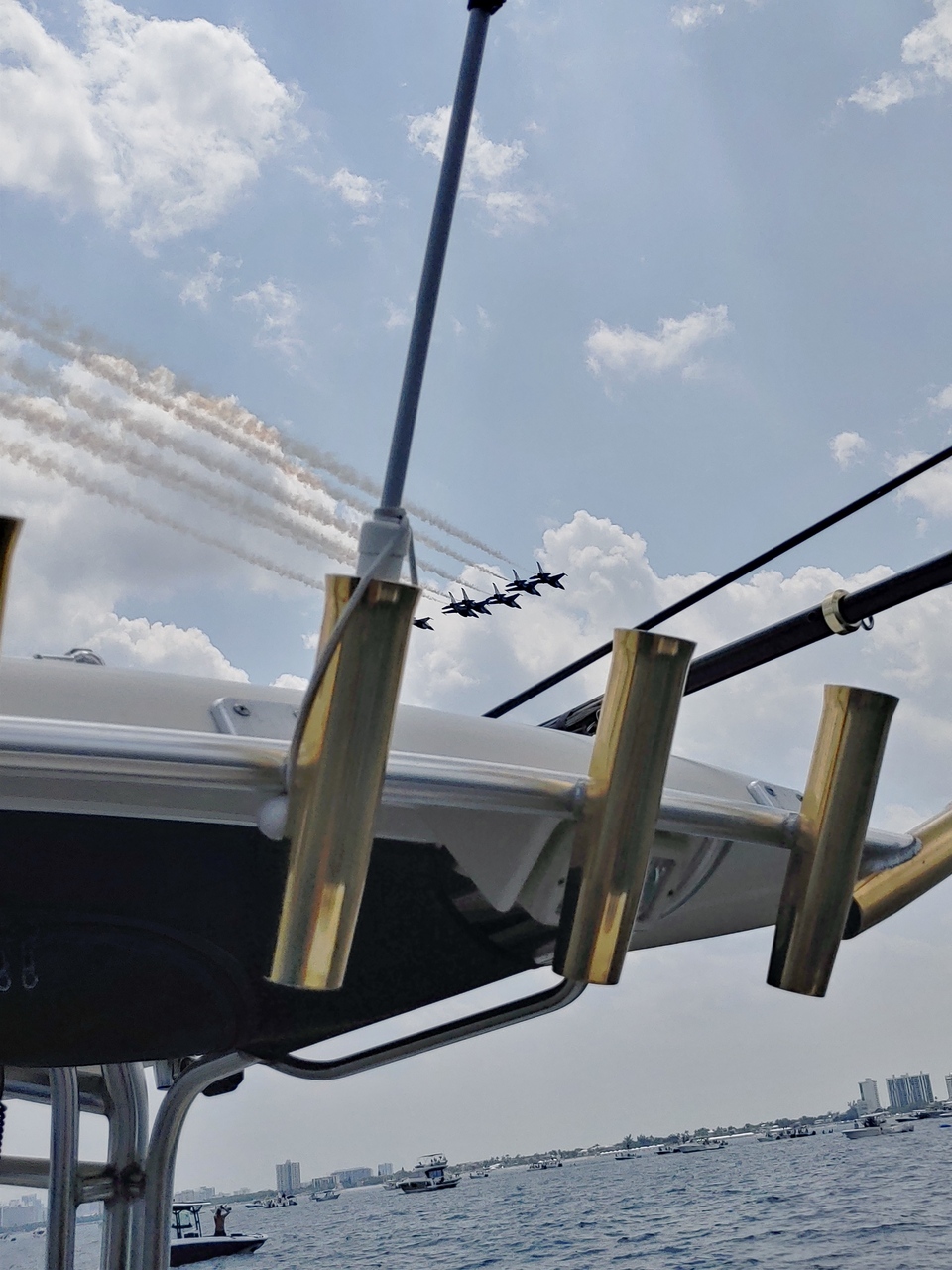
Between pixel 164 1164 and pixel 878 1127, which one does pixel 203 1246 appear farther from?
pixel 878 1127

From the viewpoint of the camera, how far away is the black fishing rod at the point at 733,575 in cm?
260

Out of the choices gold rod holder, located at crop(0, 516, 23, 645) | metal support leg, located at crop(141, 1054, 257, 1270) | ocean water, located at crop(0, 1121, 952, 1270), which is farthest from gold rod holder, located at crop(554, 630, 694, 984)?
ocean water, located at crop(0, 1121, 952, 1270)

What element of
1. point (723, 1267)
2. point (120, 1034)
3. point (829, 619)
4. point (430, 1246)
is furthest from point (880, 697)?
point (430, 1246)

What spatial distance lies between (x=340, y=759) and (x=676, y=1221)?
3531 inches

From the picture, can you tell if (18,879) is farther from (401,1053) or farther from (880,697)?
(880,697)

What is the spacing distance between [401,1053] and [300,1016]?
217 mm

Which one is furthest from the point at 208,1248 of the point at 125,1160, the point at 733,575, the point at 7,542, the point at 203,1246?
the point at 7,542

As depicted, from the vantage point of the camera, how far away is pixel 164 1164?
9.95ft

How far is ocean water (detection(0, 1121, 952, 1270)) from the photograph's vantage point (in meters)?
61.3

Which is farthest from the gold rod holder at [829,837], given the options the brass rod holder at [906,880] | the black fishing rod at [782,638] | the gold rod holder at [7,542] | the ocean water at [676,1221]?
the ocean water at [676,1221]

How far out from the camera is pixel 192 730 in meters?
1.51

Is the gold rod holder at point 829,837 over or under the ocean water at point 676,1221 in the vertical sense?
over

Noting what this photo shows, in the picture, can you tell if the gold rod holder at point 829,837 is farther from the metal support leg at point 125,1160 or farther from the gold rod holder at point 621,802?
the metal support leg at point 125,1160

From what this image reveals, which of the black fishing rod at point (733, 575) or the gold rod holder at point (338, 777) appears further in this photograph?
the black fishing rod at point (733, 575)
